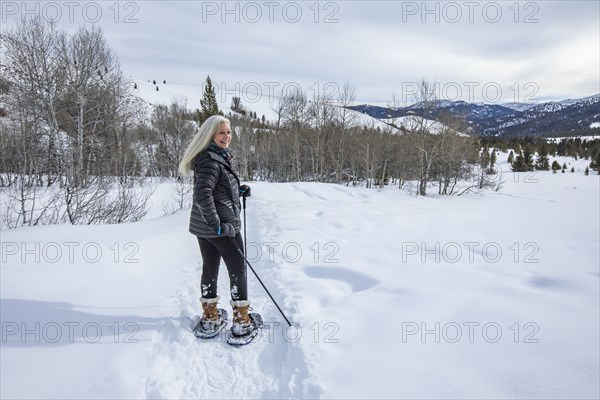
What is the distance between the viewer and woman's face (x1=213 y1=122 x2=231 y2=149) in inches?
111

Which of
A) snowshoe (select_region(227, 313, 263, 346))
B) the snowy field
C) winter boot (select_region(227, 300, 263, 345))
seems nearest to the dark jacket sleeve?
winter boot (select_region(227, 300, 263, 345))

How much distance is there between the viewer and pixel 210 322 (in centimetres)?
319

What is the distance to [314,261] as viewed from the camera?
5.12 meters

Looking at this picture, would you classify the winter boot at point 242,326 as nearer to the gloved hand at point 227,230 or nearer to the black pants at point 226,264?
the black pants at point 226,264

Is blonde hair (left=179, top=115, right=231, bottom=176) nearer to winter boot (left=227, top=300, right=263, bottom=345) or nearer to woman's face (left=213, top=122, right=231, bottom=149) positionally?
woman's face (left=213, top=122, right=231, bottom=149)

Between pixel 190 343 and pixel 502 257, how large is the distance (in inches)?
214

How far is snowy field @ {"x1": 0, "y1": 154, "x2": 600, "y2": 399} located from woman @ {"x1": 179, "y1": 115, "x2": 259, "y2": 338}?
24cm

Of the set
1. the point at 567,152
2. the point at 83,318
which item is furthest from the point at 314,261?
the point at 567,152

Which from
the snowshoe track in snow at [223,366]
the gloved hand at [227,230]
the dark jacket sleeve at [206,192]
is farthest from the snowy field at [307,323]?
the dark jacket sleeve at [206,192]

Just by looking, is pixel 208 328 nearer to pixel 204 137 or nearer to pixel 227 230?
pixel 227 230

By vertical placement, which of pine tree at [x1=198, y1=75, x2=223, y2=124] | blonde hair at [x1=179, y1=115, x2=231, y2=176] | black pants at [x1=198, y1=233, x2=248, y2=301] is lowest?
black pants at [x1=198, y1=233, x2=248, y2=301]

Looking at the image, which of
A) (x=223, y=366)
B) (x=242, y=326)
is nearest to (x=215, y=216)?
(x=242, y=326)

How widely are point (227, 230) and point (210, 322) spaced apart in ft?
3.57

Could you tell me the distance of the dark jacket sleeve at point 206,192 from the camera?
2.68 metres
